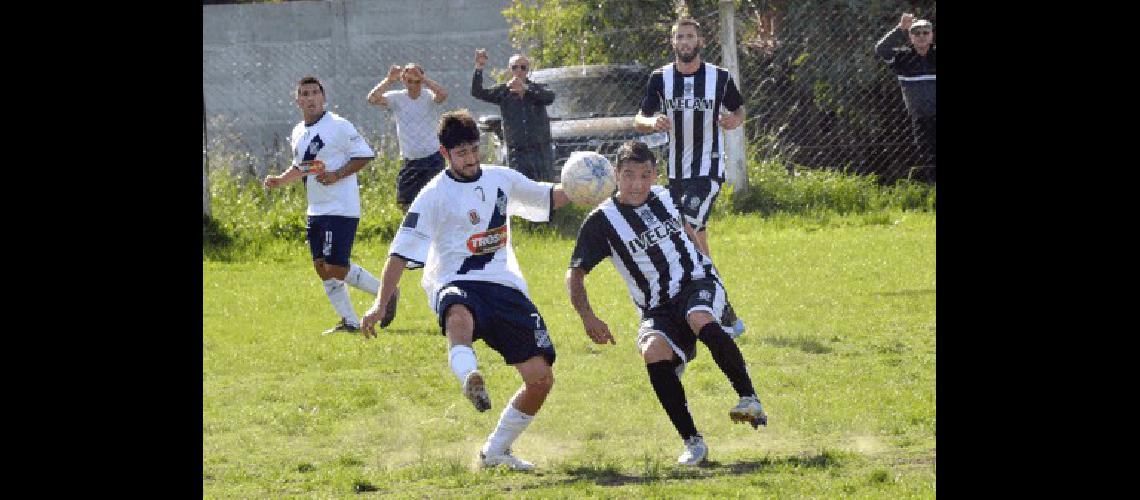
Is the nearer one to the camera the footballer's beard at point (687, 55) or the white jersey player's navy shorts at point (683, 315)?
the white jersey player's navy shorts at point (683, 315)

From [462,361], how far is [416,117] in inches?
287

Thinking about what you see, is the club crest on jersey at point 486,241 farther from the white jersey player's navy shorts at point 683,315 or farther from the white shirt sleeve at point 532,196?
the white jersey player's navy shorts at point 683,315

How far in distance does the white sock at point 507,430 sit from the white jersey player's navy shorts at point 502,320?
249mm

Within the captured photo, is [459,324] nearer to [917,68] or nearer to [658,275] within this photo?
[658,275]

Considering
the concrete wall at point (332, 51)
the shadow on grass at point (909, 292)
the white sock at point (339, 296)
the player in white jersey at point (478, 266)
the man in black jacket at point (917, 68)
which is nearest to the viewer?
the player in white jersey at point (478, 266)

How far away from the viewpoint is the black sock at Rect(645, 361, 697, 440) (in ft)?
24.0

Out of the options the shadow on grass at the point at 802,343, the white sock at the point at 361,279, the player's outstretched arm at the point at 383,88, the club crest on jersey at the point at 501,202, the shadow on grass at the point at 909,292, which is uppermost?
the player's outstretched arm at the point at 383,88

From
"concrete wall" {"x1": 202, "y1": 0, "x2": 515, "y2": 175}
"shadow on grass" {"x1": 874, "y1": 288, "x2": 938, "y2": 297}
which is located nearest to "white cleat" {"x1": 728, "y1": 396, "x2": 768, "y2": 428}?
"shadow on grass" {"x1": 874, "y1": 288, "x2": 938, "y2": 297}

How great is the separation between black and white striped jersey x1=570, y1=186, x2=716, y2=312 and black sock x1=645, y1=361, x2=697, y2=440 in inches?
16.2

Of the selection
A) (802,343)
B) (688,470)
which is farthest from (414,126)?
(688,470)

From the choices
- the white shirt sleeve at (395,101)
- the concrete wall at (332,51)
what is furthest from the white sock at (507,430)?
the concrete wall at (332,51)

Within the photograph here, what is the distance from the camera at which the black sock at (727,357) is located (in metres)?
7.32
